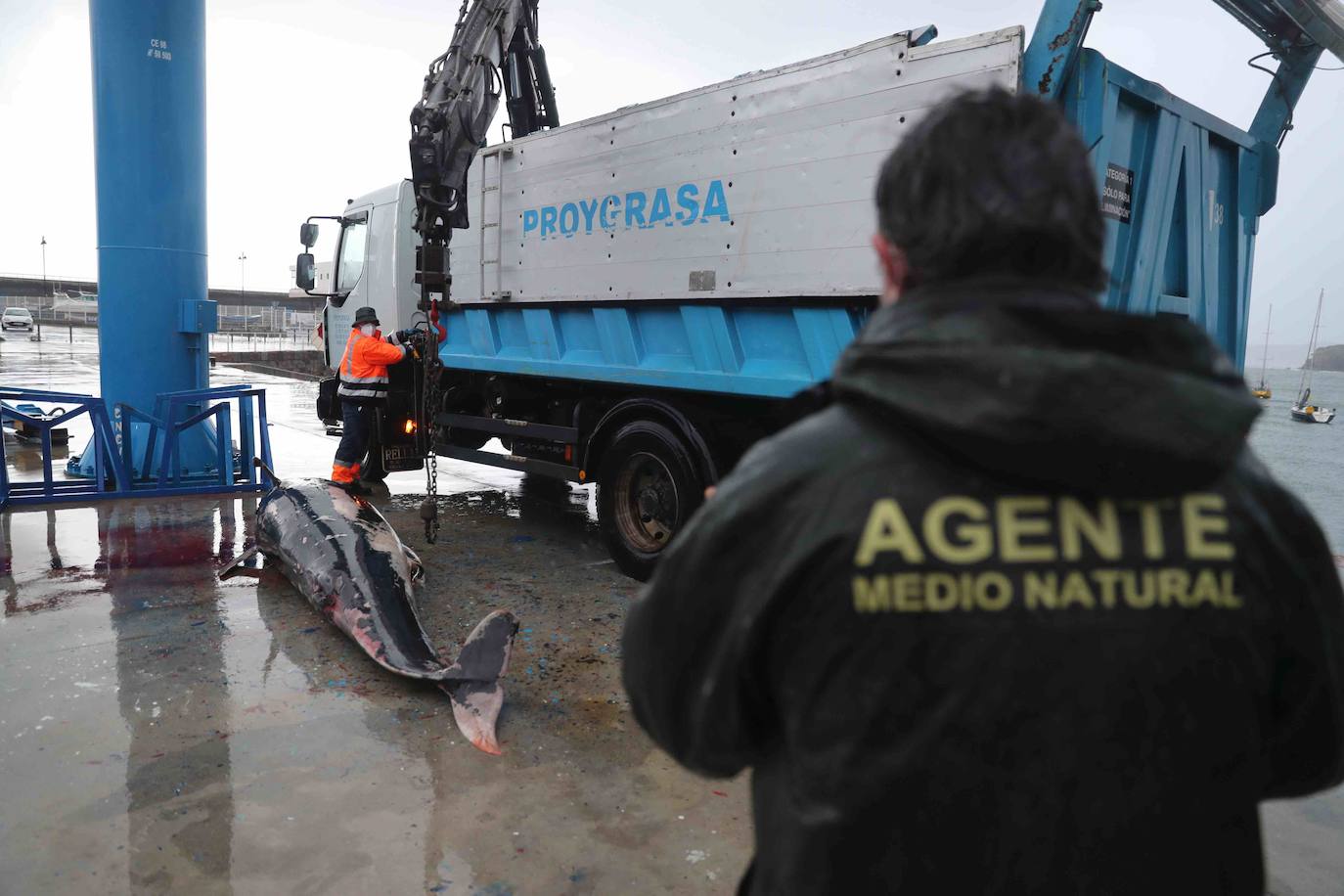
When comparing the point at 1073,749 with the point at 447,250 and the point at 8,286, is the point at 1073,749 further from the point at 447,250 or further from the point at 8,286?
the point at 8,286

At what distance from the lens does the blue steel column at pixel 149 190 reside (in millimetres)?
8195

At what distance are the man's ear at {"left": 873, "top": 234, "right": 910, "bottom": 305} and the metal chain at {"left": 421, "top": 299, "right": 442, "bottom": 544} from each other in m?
5.34

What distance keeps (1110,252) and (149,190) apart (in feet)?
26.5

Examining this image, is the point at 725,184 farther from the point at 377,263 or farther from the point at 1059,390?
the point at 377,263

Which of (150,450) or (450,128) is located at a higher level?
(450,128)

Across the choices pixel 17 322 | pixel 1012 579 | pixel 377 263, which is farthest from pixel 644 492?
pixel 17 322

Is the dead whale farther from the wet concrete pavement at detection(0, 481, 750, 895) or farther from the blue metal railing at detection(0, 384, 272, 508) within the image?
the blue metal railing at detection(0, 384, 272, 508)


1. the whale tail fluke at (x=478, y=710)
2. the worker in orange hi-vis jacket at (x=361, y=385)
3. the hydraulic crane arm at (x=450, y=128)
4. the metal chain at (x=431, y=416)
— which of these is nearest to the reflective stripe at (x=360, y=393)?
the worker in orange hi-vis jacket at (x=361, y=385)

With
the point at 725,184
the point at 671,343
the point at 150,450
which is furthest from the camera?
the point at 150,450

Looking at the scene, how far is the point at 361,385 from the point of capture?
806 centimetres

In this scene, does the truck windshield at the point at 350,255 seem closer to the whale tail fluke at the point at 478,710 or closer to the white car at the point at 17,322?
the whale tail fluke at the point at 478,710

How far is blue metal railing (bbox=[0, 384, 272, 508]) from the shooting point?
7.79 meters

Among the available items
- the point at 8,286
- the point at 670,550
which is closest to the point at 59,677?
the point at 670,550

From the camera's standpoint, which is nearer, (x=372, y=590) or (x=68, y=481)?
(x=372, y=590)
